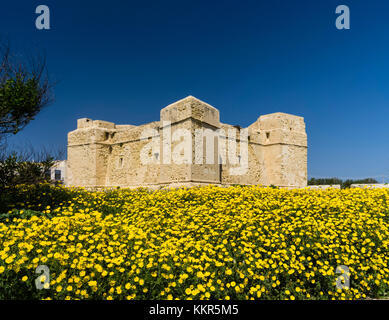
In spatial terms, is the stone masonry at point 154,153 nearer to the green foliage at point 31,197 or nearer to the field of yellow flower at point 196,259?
the green foliage at point 31,197

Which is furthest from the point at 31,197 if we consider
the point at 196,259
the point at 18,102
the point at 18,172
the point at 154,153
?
the point at 154,153

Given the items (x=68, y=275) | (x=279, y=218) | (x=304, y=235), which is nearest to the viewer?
(x=68, y=275)

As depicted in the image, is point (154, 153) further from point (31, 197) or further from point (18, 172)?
point (31, 197)

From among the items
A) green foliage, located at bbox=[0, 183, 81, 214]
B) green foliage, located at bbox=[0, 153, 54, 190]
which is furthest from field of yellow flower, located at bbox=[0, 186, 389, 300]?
green foliage, located at bbox=[0, 153, 54, 190]

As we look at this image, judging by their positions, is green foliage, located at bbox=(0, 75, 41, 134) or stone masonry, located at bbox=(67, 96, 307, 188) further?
stone masonry, located at bbox=(67, 96, 307, 188)

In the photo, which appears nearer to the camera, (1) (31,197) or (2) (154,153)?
(1) (31,197)

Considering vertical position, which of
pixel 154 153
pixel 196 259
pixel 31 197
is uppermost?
pixel 154 153

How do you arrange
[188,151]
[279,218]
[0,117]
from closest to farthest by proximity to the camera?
[279,218] → [0,117] → [188,151]

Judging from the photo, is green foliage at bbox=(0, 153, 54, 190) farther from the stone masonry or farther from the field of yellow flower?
the stone masonry

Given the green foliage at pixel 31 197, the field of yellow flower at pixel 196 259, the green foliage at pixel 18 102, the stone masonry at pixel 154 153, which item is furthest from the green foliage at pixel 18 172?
the stone masonry at pixel 154 153

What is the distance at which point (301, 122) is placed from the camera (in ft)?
63.0
